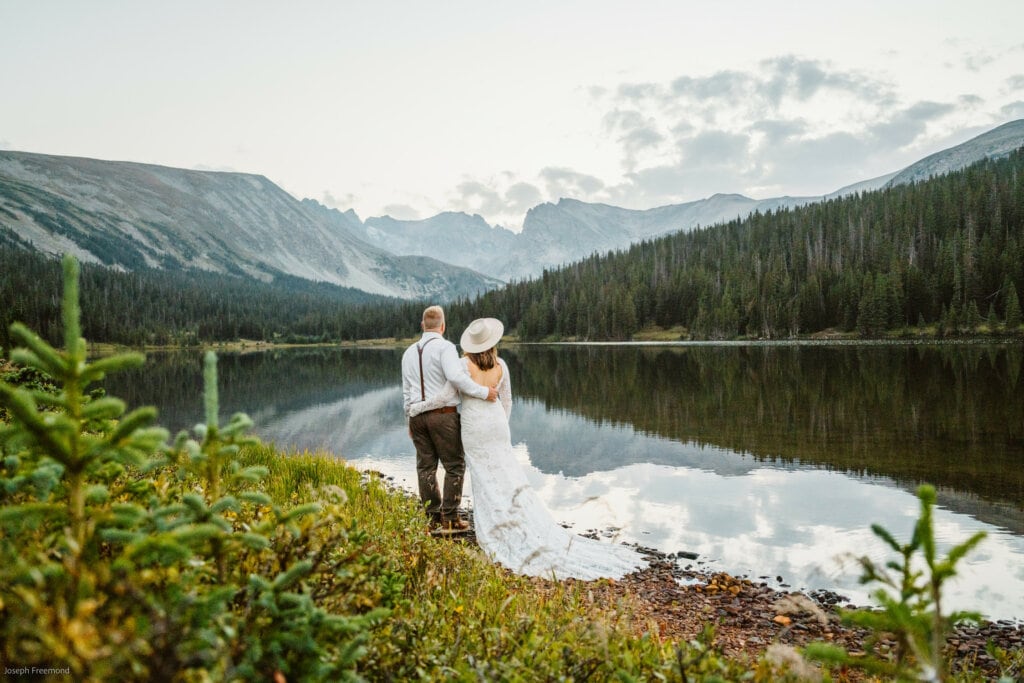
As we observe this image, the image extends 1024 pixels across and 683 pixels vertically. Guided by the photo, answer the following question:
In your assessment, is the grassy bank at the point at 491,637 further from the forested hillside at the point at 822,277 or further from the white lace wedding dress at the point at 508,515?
the forested hillside at the point at 822,277

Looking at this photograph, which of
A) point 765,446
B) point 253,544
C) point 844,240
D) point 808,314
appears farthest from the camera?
point 844,240

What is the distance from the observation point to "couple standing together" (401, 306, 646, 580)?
9312 millimetres

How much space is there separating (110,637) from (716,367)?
5112 centimetres

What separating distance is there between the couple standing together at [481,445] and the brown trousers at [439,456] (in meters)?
0.02

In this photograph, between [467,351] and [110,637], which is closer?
[110,637]

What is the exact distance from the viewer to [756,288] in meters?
113

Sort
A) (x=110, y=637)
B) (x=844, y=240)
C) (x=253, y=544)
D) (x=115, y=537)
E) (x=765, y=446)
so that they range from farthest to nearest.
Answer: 1. (x=844, y=240)
2. (x=765, y=446)
3. (x=253, y=544)
4. (x=115, y=537)
5. (x=110, y=637)

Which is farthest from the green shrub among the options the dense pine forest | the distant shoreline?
the dense pine forest

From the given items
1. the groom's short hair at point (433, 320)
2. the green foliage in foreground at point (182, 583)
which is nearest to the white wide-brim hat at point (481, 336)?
the groom's short hair at point (433, 320)

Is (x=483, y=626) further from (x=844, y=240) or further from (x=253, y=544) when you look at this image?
(x=844, y=240)

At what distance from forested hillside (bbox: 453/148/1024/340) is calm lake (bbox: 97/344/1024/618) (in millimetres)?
59549

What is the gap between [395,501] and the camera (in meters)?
10.8

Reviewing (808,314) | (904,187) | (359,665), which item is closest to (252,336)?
(808,314)

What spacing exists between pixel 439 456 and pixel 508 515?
6.09ft
